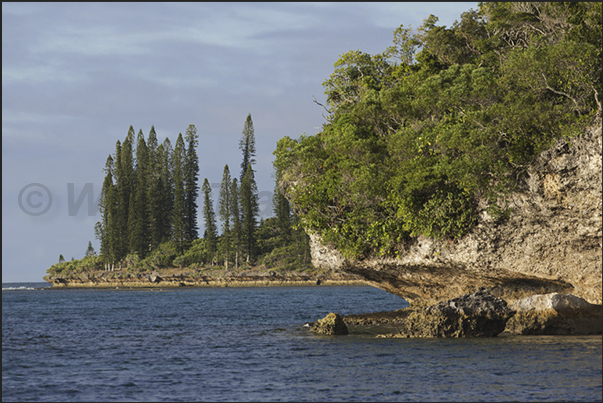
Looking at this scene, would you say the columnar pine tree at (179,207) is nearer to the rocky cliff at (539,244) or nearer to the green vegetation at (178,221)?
the green vegetation at (178,221)

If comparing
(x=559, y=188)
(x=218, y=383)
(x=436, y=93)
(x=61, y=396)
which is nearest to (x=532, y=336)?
(x=559, y=188)

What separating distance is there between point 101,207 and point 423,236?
98.6 metres

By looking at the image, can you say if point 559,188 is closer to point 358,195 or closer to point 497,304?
point 497,304

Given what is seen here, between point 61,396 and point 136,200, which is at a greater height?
point 136,200

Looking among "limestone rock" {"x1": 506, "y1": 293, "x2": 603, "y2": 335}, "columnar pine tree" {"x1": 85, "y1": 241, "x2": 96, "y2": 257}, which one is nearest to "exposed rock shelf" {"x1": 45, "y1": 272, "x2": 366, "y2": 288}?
"columnar pine tree" {"x1": 85, "y1": 241, "x2": 96, "y2": 257}

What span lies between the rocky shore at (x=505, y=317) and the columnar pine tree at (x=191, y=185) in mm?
92198

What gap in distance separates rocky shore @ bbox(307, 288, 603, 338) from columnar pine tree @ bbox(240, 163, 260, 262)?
78.5 m

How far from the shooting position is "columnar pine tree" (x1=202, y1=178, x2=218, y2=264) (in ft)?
351

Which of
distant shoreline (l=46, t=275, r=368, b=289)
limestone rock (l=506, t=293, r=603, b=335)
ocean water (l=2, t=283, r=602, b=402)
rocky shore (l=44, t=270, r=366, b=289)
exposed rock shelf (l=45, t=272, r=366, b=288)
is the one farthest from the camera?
rocky shore (l=44, t=270, r=366, b=289)

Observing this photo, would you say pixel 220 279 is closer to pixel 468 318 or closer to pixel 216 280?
pixel 216 280

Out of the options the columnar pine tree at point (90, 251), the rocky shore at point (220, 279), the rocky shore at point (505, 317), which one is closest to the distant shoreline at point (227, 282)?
the rocky shore at point (220, 279)

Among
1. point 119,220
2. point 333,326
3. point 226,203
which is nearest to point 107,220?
point 119,220

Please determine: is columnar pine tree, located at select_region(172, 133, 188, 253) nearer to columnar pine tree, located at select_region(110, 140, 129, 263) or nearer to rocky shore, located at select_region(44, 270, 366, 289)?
rocky shore, located at select_region(44, 270, 366, 289)

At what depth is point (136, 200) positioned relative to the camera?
373ft
